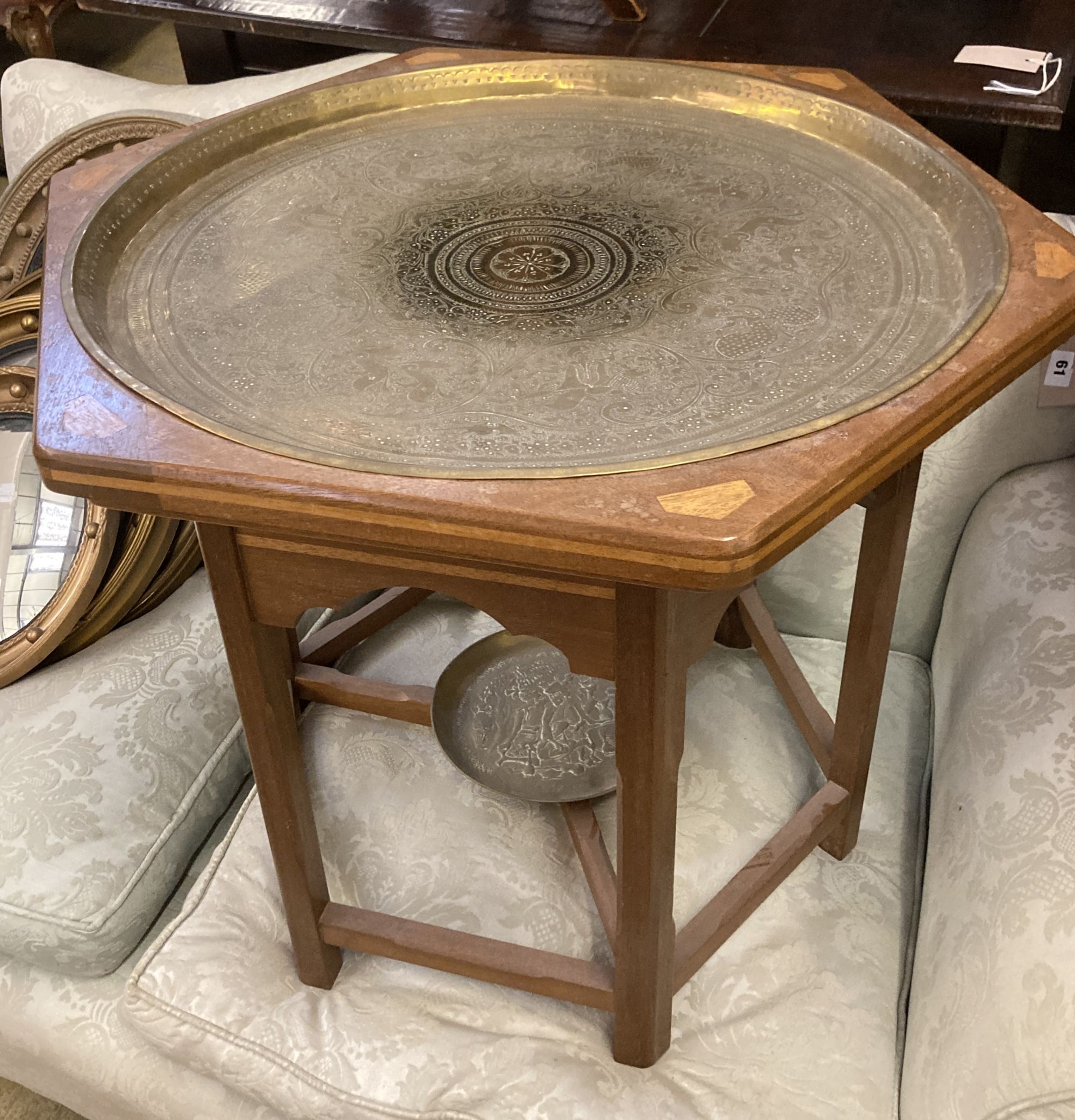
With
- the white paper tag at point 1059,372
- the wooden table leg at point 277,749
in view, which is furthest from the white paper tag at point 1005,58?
the wooden table leg at point 277,749

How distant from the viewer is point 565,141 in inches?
46.3

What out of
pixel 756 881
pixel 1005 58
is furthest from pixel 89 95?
pixel 756 881

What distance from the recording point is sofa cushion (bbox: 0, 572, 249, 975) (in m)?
1.19

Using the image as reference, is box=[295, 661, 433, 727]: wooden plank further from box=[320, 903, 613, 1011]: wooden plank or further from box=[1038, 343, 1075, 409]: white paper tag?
box=[1038, 343, 1075, 409]: white paper tag

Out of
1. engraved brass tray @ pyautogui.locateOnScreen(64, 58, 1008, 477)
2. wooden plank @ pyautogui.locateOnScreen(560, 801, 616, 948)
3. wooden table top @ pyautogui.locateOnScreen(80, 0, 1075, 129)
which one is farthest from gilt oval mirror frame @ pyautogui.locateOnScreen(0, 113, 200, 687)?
wooden plank @ pyautogui.locateOnScreen(560, 801, 616, 948)

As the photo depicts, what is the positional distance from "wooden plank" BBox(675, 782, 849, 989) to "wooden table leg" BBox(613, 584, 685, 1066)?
0.05 meters

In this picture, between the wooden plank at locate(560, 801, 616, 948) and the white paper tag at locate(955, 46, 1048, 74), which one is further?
the white paper tag at locate(955, 46, 1048, 74)

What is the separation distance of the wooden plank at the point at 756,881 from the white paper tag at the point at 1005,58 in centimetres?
97

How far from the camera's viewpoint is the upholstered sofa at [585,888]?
1027 millimetres

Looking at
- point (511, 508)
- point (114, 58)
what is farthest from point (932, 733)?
point (114, 58)

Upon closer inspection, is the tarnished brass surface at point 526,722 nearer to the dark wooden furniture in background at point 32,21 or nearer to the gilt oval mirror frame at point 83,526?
the gilt oval mirror frame at point 83,526

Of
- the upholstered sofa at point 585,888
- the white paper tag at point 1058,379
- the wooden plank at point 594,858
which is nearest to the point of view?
the upholstered sofa at point 585,888

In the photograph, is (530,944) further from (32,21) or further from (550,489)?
(32,21)

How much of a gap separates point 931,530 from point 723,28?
844 mm
